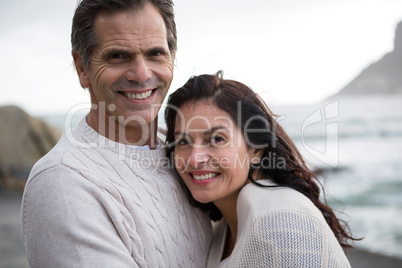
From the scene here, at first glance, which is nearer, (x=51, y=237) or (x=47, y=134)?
(x=51, y=237)

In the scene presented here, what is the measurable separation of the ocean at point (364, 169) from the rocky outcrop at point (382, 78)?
1973 cm

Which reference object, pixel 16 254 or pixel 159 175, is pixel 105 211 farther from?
pixel 16 254

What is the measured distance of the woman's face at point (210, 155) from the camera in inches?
82.0

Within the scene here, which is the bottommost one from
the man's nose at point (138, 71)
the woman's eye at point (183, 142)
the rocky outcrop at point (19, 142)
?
the rocky outcrop at point (19, 142)

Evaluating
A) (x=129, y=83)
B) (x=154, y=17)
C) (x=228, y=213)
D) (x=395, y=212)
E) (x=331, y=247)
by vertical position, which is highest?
(x=154, y=17)

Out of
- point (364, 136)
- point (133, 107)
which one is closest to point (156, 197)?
point (133, 107)

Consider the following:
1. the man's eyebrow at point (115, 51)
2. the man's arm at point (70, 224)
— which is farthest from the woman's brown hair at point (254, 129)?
the man's arm at point (70, 224)

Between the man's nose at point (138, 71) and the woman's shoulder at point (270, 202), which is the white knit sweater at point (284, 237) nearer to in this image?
the woman's shoulder at point (270, 202)

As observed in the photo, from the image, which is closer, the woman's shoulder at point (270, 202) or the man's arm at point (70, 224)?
the man's arm at point (70, 224)

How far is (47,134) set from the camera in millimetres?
8531

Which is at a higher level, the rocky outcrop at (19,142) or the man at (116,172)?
the man at (116,172)

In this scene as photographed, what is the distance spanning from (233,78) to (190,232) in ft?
3.12

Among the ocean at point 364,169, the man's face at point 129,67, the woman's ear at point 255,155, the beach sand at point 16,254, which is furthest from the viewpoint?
the ocean at point 364,169

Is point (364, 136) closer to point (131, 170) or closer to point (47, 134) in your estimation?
point (47, 134)
